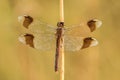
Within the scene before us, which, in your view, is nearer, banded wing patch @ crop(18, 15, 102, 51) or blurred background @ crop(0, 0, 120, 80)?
banded wing patch @ crop(18, 15, 102, 51)

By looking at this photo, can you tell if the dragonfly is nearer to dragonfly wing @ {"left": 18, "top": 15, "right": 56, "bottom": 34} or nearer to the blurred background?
dragonfly wing @ {"left": 18, "top": 15, "right": 56, "bottom": 34}

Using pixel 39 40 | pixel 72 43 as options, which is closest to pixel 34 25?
pixel 39 40

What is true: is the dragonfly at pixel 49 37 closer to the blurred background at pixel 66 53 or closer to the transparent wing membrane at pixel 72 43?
the transparent wing membrane at pixel 72 43

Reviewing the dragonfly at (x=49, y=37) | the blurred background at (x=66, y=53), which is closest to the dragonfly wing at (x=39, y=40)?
the dragonfly at (x=49, y=37)

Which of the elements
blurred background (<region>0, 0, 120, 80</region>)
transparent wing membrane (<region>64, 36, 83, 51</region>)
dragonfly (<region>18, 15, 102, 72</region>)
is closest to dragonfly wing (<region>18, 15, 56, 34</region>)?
dragonfly (<region>18, 15, 102, 72</region>)

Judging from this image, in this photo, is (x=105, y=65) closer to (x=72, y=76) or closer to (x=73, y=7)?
(x=72, y=76)

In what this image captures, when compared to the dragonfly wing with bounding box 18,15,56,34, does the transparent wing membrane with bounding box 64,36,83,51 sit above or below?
below
